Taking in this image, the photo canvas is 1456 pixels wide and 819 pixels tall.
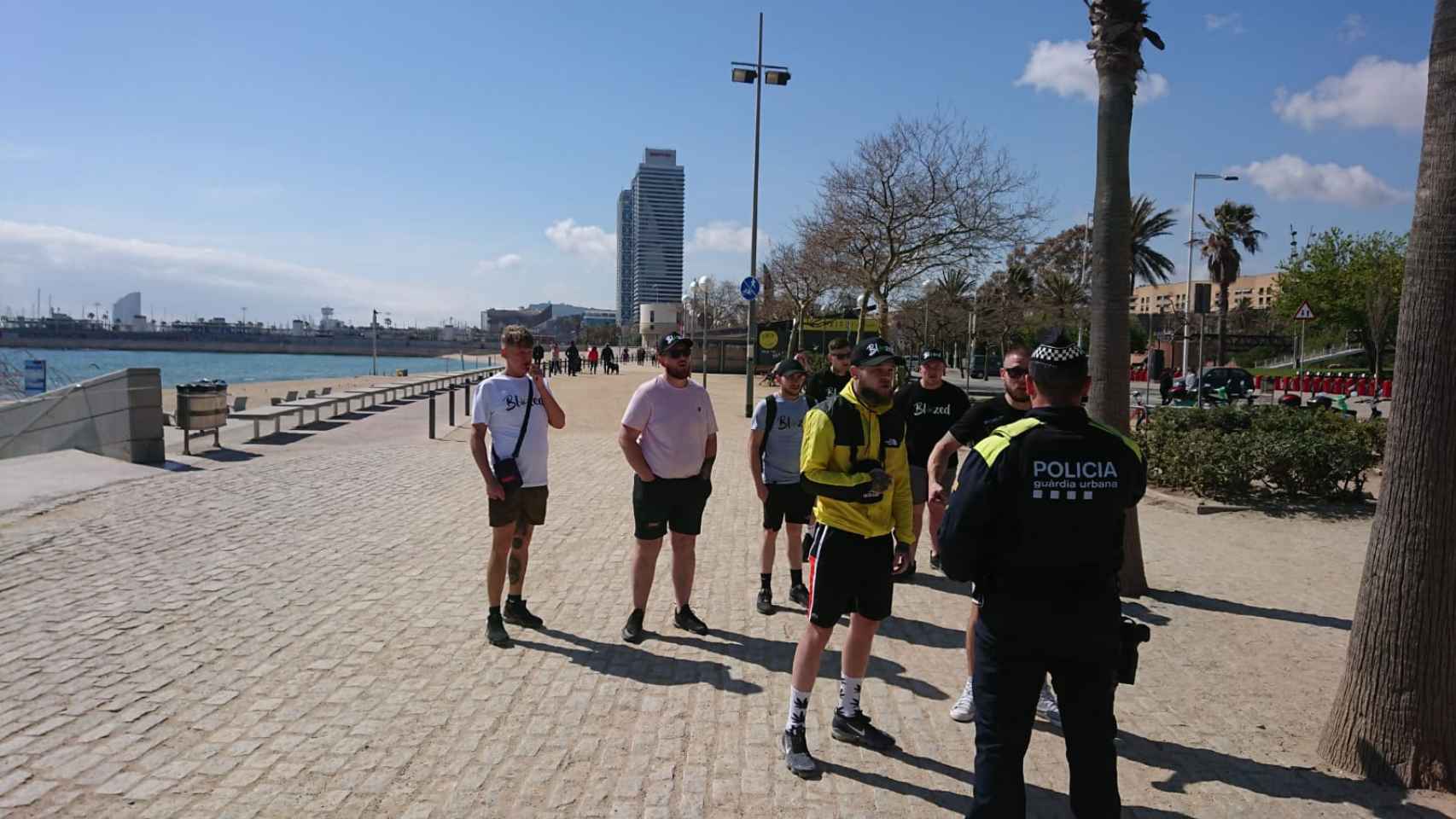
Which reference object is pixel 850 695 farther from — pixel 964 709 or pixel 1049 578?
pixel 1049 578

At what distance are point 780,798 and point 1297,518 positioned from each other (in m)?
8.78

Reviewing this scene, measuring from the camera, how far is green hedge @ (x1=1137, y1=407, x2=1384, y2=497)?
10.5 metres

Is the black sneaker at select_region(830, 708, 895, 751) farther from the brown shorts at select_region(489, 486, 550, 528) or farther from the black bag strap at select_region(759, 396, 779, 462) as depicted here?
the brown shorts at select_region(489, 486, 550, 528)

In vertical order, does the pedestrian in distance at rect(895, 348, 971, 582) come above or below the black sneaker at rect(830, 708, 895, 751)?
above

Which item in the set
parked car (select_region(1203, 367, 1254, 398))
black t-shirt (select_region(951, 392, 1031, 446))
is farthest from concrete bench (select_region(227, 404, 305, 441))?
parked car (select_region(1203, 367, 1254, 398))

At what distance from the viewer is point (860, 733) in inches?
165

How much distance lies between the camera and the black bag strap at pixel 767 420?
6.08 m

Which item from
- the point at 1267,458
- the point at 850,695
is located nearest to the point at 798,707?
the point at 850,695

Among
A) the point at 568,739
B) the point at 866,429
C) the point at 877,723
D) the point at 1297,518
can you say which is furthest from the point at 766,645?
the point at 1297,518

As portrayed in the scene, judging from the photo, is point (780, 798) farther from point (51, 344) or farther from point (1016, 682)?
point (51, 344)

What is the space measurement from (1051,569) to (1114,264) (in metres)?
4.54

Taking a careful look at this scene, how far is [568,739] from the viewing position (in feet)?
13.7

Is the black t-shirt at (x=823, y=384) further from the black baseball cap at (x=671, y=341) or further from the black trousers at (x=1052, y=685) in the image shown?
the black trousers at (x=1052, y=685)

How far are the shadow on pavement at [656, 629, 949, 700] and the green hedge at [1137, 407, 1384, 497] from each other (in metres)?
7.41
